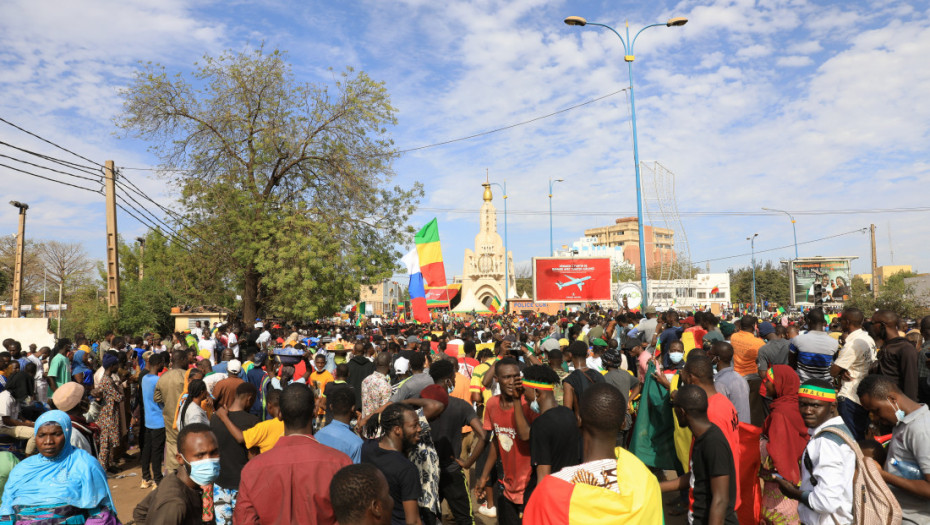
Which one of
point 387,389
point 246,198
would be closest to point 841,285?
point 246,198

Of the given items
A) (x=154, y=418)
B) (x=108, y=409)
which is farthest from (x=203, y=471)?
(x=108, y=409)

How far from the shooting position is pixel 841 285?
1673 inches

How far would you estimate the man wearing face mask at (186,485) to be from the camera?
111 inches

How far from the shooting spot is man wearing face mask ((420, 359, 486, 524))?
178 inches

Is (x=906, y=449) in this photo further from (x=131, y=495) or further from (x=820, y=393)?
(x=131, y=495)

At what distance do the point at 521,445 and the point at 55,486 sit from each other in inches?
116

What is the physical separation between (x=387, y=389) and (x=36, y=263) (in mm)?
63514

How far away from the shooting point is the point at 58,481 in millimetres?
3482

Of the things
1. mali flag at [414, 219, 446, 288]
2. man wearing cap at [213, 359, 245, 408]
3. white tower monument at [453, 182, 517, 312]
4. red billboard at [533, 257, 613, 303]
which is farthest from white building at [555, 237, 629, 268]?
man wearing cap at [213, 359, 245, 408]

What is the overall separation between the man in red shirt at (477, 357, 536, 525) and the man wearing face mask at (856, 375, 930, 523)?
2.12 m

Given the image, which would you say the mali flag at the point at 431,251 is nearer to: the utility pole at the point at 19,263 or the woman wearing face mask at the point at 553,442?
the utility pole at the point at 19,263

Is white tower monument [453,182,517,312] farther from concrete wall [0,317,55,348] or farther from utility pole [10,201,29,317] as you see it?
concrete wall [0,317,55,348]

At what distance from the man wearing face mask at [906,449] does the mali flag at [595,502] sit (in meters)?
1.73

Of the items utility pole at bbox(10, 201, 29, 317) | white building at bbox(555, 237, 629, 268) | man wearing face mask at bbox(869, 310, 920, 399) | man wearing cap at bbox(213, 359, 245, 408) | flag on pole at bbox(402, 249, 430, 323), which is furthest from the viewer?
white building at bbox(555, 237, 629, 268)
